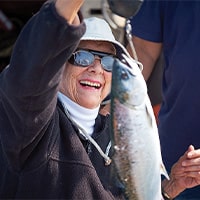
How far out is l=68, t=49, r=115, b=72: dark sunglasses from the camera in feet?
7.46

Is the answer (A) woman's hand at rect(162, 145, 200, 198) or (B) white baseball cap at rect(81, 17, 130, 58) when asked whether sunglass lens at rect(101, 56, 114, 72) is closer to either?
(B) white baseball cap at rect(81, 17, 130, 58)

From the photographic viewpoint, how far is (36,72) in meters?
1.83

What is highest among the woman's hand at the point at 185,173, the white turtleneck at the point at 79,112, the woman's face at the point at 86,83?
the woman's face at the point at 86,83

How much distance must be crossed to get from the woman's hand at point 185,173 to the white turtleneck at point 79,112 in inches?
16.1

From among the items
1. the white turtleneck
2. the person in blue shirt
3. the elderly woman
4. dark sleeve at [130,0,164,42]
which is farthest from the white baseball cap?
dark sleeve at [130,0,164,42]

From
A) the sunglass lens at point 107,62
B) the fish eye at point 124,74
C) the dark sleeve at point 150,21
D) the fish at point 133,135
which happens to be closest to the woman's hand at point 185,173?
the fish at point 133,135

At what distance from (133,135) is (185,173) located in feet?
1.94

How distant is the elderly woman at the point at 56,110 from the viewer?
5.98ft

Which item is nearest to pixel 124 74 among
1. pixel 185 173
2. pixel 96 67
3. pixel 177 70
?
pixel 96 67

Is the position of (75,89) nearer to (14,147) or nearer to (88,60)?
(88,60)

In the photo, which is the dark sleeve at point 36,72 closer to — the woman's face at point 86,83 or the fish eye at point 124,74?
the fish eye at point 124,74

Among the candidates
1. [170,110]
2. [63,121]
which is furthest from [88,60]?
[170,110]

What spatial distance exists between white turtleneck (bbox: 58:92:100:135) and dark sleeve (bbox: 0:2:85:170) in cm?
33

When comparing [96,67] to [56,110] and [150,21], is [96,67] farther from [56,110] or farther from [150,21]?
[150,21]
